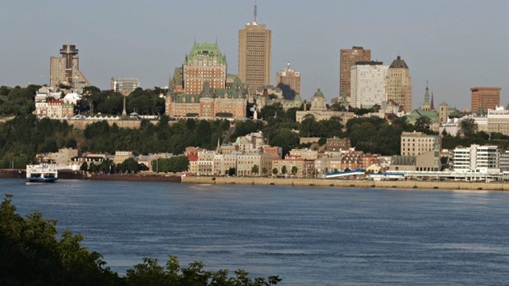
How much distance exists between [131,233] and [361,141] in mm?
79916

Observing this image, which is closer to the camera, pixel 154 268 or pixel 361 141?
pixel 154 268

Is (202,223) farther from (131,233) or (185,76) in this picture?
(185,76)

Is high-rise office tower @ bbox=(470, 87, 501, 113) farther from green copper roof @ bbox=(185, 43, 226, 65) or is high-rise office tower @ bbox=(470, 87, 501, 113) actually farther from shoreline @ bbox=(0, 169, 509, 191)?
shoreline @ bbox=(0, 169, 509, 191)

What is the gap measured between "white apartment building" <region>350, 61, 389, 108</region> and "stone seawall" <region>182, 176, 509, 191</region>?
73998 millimetres

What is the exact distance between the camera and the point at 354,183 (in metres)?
107

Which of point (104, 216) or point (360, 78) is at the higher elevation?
point (360, 78)

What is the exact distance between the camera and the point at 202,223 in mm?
55812

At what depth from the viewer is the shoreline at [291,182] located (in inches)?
4023

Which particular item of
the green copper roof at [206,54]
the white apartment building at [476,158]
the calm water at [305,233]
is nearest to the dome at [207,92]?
the green copper roof at [206,54]

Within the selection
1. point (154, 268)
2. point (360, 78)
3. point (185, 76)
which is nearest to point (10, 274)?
point (154, 268)

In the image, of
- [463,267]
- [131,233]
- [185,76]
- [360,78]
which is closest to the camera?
→ [463,267]

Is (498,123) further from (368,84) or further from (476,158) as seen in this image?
(368,84)

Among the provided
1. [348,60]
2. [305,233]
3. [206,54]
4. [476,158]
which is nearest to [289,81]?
[348,60]

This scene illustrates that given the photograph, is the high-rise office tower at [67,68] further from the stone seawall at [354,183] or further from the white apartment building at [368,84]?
the stone seawall at [354,183]
